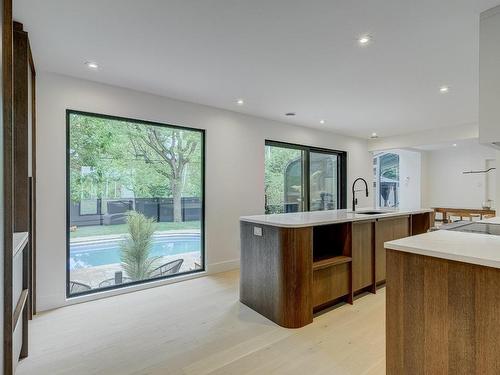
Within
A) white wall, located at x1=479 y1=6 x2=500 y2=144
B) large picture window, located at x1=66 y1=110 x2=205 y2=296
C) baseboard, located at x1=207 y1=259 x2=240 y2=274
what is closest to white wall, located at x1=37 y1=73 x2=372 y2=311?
baseboard, located at x1=207 y1=259 x2=240 y2=274

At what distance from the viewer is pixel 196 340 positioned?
7.64ft

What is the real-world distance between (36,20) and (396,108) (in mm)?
4468

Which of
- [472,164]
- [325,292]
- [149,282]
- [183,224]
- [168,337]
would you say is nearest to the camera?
[168,337]

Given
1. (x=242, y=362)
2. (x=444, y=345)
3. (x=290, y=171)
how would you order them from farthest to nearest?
(x=290, y=171) → (x=242, y=362) → (x=444, y=345)

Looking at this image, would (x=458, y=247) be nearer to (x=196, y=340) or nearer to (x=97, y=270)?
(x=196, y=340)

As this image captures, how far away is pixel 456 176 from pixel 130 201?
8.79 m

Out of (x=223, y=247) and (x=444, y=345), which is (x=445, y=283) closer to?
(x=444, y=345)

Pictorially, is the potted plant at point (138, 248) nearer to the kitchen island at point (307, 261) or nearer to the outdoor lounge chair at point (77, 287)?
the outdoor lounge chair at point (77, 287)

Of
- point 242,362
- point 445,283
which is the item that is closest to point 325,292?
point 242,362

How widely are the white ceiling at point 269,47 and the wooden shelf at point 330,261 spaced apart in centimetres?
200

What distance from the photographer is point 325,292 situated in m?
2.83

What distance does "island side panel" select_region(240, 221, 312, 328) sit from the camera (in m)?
2.53

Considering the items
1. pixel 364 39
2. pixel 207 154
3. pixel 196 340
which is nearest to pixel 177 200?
pixel 207 154

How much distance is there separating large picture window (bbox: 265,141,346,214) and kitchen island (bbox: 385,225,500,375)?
11.7ft
